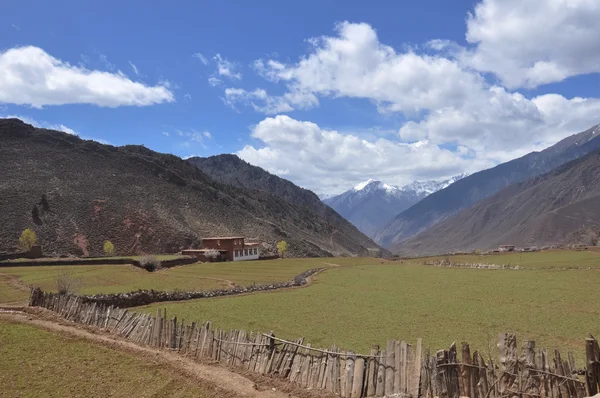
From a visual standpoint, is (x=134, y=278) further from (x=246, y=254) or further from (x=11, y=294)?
(x=246, y=254)

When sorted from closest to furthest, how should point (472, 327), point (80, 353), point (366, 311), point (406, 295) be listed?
point (80, 353) → point (472, 327) → point (366, 311) → point (406, 295)

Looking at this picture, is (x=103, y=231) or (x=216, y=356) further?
(x=103, y=231)

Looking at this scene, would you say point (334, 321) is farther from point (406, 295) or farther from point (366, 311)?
point (406, 295)

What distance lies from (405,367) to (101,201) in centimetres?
12012

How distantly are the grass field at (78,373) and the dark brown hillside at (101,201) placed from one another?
86.8m

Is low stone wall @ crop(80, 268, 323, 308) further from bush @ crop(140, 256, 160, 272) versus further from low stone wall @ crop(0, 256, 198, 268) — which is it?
low stone wall @ crop(0, 256, 198, 268)

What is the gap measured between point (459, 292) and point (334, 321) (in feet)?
63.9

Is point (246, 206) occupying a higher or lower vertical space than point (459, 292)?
higher

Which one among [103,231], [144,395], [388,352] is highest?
[103,231]

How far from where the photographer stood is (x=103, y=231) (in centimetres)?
11081

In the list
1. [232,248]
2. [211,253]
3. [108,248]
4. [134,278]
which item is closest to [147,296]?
[134,278]

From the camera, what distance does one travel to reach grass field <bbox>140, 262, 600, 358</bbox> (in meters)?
25.2

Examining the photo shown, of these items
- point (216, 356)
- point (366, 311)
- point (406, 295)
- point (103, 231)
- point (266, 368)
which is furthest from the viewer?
point (103, 231)

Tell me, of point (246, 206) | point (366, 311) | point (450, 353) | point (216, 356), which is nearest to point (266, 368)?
point (216, 356)
